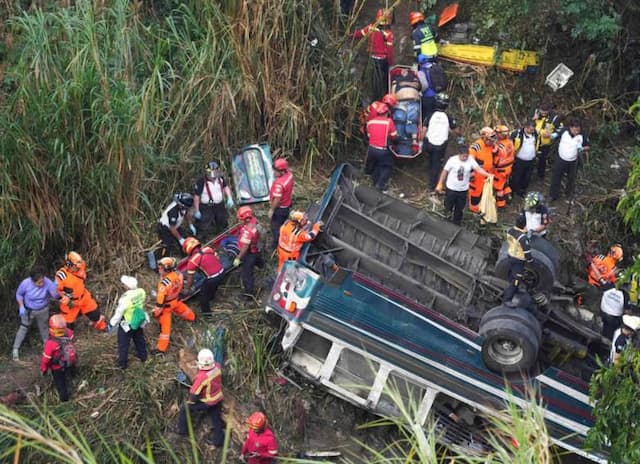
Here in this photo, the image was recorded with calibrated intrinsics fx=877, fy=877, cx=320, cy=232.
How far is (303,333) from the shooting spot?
9.31m

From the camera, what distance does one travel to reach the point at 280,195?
10.6m

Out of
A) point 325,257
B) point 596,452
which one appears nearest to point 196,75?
point 325,257

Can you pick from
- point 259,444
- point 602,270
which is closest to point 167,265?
point 259,444

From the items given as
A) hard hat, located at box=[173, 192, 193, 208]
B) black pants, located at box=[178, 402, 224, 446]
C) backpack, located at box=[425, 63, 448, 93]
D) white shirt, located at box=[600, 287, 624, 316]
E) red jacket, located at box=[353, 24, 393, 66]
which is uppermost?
red jacket, located at box=[353, 24, 393, 66]

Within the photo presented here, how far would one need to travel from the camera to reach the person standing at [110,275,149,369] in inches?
359

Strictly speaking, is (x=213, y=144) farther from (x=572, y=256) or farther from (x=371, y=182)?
(x=572, y=256)

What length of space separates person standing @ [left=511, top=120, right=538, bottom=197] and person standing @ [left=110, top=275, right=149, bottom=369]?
17.9 feet

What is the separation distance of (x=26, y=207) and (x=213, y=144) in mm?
2690

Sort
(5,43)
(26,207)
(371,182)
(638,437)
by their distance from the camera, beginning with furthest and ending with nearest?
(371,182), (5,43), (26,207), (638,437)

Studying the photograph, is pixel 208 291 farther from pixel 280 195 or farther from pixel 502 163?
pixel 502 163

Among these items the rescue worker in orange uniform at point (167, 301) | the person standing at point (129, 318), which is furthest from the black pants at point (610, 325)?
the person standing at point (129, 318)

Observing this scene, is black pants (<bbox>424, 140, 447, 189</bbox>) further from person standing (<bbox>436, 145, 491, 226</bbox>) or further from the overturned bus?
the overturned bus

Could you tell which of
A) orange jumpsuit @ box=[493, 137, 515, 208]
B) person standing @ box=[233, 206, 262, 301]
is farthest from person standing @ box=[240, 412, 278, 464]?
orange jumpsuit @ box=[493, 137, 515, 208]

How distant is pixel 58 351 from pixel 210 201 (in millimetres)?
2891
